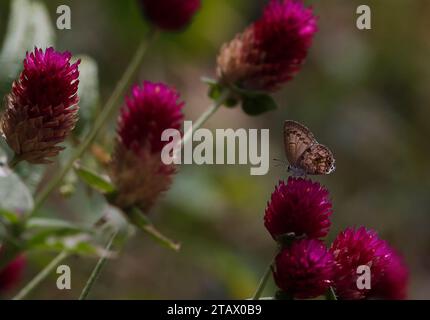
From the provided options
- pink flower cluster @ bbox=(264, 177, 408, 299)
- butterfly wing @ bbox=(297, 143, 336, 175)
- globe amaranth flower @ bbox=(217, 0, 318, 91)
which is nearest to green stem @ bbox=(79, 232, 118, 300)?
pink flower cluster @ bbox=(264, 177, 408, 299)

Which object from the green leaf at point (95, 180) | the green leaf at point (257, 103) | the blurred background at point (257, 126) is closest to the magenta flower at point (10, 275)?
the blurred background at point (257, 126)

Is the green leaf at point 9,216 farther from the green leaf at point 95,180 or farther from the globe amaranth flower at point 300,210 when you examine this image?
the globe amaranth flower at point 300,210

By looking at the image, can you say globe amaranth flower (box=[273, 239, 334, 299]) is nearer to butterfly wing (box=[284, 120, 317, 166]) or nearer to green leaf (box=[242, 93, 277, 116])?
butterfly wing (box=[284, 120, 317, 166])

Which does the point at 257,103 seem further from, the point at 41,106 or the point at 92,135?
the point at 41,106

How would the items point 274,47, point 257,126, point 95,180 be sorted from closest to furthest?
point 95,180, point 274,47, point 257,126

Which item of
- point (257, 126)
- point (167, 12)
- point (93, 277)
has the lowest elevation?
point (257, 126)

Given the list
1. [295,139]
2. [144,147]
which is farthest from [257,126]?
[144,147]
